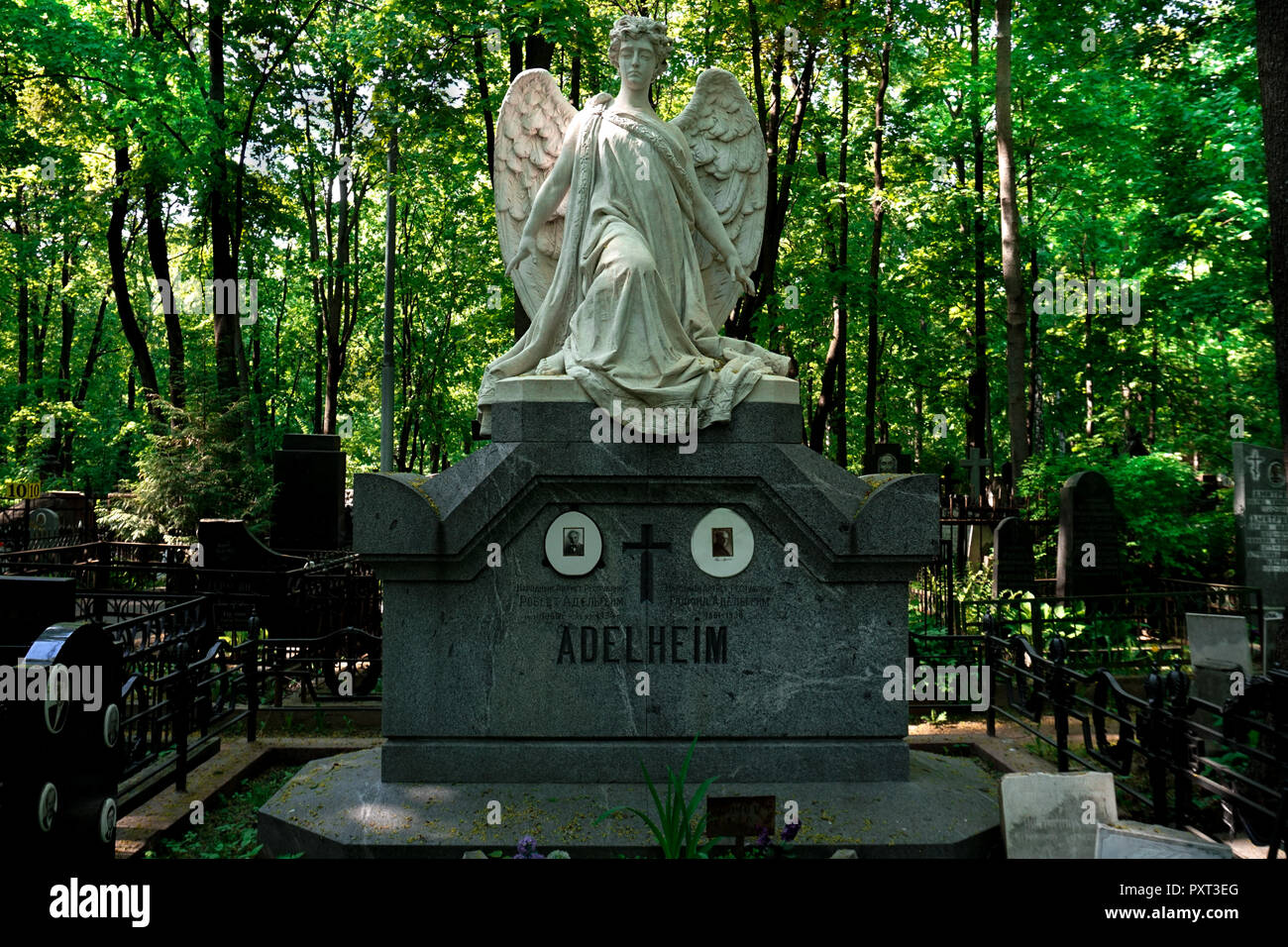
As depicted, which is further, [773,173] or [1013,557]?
[773,173]

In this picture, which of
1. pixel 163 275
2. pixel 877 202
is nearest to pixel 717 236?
pixel 877 202

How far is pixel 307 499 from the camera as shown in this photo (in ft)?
55.7

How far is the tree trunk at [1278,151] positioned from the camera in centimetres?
648

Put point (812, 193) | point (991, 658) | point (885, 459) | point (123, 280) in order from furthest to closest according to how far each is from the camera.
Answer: point (123, 280)
point (885, 459)
point (812, 193)
point (991, 658)

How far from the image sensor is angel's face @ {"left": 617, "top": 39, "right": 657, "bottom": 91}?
616cm

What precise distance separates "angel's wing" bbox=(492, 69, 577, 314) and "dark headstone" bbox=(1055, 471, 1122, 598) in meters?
8.14

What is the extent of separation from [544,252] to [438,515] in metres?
2.20

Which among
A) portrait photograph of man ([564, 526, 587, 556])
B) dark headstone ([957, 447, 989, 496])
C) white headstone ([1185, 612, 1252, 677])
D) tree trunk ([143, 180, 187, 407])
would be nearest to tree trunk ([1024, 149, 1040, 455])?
dark headstone ([957, 447, 989, 496])

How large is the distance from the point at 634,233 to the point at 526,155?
4.25ft

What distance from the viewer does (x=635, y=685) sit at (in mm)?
5609

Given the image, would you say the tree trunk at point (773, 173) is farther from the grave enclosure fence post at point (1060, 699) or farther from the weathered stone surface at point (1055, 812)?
the weathered stone surface at point (1055, 812)

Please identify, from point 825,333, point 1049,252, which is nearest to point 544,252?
point 825,333

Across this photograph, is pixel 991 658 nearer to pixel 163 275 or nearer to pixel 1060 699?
pixel 1060 699

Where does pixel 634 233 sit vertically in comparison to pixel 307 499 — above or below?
above
